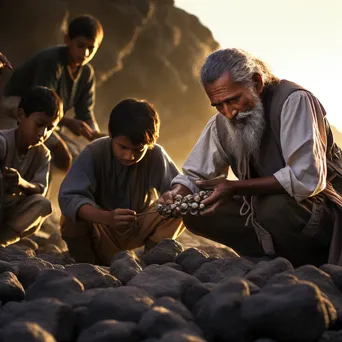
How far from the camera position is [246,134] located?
3535 millimetres

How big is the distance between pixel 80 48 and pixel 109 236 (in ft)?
7.67

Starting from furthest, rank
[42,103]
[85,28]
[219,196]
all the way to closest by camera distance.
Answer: [85,28], [42,103], [219,196]

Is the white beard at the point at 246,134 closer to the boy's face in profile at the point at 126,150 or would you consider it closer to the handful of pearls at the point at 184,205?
the handful of pearls at the point at 184,205

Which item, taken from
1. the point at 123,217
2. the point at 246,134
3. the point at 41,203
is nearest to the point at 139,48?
the point at 41,203

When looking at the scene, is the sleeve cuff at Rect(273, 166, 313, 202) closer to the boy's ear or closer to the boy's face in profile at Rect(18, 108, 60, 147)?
the boy's face in profile at Rect(18, 108, 60, 147)

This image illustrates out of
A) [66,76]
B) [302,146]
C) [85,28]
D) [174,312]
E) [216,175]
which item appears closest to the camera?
[174,312]

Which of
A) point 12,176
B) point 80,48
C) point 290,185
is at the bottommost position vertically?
point 12,176

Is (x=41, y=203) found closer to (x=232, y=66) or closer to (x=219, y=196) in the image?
(x=219, y=196)

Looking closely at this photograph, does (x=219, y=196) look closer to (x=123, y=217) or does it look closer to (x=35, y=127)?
(x=123, y=217)

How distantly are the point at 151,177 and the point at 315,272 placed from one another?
2.09m

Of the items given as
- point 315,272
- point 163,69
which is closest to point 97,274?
point 315,272

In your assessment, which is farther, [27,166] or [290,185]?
[27,166]

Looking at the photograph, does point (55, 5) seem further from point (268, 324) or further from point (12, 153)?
point (268, 324)

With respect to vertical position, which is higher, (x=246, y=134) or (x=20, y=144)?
(x=246, y=134)
